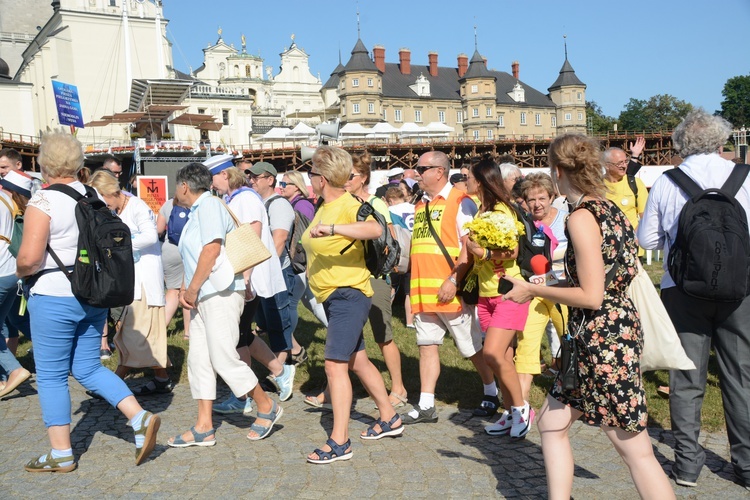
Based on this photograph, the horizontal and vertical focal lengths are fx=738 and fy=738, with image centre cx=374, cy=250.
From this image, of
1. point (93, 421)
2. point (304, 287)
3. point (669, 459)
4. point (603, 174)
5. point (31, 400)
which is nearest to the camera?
point (603, 174)

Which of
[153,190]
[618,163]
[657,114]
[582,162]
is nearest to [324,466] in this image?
[582,162]

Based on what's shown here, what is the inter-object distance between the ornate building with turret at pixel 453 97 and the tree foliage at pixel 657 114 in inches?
546

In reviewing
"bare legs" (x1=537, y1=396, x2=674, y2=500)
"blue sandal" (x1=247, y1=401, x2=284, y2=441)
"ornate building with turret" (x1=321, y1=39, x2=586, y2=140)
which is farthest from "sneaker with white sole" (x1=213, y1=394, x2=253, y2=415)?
"ornate building with turret" (x1=321, y1=39, x2=586, y2=140)

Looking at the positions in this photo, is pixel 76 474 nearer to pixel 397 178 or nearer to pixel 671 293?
pixel 671 293

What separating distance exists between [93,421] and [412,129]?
226 feet

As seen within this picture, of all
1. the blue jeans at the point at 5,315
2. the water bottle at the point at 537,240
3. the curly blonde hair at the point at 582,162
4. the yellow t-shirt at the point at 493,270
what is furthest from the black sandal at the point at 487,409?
the blue jeans at the point at 5,315

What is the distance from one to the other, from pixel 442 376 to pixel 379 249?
2586 millimetres

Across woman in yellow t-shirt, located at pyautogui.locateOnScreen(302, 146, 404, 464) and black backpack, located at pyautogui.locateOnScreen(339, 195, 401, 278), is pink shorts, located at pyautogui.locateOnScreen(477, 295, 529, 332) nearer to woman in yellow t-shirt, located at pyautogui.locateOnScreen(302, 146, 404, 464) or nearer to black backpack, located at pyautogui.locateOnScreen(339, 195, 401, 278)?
black backpack, located at pyautogui.locateOnScreen(339, 195, 401, 278)

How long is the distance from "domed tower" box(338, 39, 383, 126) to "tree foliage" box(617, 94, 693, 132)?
4431 centimetres

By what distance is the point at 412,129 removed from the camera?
73625mm

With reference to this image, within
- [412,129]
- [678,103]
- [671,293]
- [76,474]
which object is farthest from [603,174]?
[678,103]

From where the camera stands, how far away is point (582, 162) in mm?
3545

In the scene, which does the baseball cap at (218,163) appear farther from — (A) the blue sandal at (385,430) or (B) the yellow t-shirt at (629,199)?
(B) the yellow t-shirt at (629,199)

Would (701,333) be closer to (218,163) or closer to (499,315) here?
(499,315)
